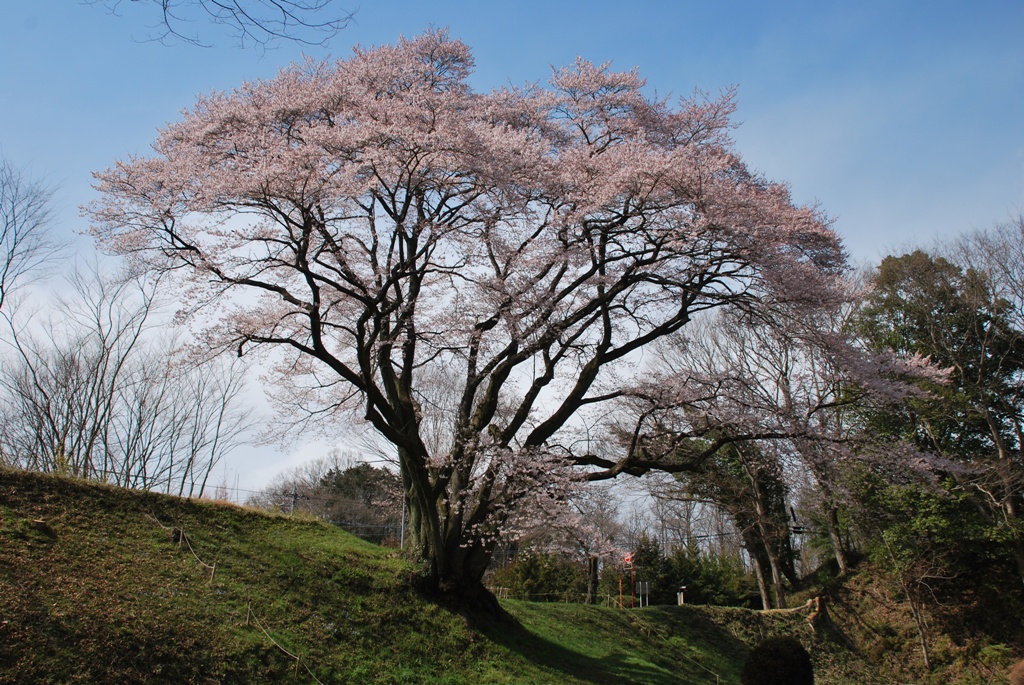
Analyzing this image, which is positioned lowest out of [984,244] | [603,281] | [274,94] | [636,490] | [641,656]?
[641,656]

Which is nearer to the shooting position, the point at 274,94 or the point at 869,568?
the point at 274,94

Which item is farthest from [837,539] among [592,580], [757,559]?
[592,580]

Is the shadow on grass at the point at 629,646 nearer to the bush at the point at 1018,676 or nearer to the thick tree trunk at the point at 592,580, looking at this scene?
the thick tree trunk at the point at 592,580

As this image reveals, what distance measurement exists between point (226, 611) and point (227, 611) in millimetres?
14

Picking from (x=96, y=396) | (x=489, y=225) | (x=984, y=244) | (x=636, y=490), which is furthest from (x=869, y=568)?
(x=96, y=396)

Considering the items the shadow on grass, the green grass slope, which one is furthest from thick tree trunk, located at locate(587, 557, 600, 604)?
the green grass slope

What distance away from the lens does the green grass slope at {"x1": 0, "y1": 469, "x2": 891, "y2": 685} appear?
21.3ft

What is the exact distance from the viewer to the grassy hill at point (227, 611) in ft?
21.3

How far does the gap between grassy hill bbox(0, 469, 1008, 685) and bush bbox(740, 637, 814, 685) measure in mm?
1894

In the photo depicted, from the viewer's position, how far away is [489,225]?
35.3 ft

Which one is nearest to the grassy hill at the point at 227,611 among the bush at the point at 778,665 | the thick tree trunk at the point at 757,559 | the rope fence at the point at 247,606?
the rope fence at the point at 247,606

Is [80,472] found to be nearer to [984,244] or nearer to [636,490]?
[636,490]

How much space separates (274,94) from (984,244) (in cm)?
1703

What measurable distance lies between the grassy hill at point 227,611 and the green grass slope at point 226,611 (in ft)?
0.07
